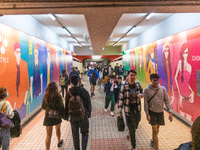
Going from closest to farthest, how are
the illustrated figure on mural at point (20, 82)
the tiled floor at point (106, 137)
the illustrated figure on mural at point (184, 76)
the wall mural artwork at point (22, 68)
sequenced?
the tiled floor at point (106, 137) → the wall mural artwork at point (22, 68) → the illustrated figure on mural at point (20, 82) → the illustrated figure on mural at point (184, 76)

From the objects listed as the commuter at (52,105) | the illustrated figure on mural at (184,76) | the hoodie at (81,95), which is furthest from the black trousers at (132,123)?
the illustrated figure on mural at (184,76)

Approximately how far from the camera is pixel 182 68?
492cm

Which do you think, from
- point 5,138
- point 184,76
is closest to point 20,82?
point 5,138

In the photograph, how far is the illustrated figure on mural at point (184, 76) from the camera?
15.0 feet

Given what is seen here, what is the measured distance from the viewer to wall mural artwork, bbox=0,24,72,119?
12.7 ft

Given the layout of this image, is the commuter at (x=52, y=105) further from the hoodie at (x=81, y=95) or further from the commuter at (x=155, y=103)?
the commuter at (x=155, y=103)

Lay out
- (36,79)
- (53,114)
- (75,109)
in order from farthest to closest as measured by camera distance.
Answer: (36,79)
(53,114)
(75,109)

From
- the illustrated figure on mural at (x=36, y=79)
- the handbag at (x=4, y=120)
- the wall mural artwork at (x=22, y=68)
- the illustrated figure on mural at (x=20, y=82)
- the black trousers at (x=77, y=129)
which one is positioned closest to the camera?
the handbag at (x=4, y=120)

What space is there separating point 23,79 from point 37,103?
65.7 inches

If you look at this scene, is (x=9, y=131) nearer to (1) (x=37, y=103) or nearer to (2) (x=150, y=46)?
(1) (x=37, y=103)

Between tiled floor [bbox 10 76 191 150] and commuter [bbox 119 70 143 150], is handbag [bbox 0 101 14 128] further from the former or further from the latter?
commuter [bbox 119 70 143 150]

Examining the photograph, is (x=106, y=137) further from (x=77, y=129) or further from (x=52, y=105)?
(x=52, y=105)

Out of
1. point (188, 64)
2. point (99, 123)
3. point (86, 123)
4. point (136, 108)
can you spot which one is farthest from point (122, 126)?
point (188, 64)

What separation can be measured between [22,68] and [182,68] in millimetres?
5190
